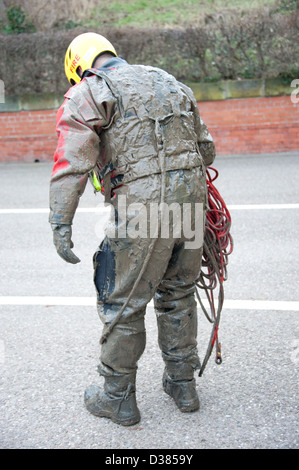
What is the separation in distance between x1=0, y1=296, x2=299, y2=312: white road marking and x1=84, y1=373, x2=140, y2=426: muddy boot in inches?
64.9

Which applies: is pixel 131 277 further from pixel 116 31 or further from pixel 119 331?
pixel 116 31

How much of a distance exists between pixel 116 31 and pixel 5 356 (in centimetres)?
873

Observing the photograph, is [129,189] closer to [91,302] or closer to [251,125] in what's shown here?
[91,302]

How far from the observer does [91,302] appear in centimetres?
508

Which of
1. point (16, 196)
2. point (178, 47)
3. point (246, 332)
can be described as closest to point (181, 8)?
point (178, 47)

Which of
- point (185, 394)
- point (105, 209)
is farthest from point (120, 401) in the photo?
point (105, 209)

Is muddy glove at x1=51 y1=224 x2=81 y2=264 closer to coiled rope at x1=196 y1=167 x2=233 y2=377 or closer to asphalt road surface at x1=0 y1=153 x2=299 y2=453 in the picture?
coiled rope at x1=196 y1=167 x2=233 y2=377

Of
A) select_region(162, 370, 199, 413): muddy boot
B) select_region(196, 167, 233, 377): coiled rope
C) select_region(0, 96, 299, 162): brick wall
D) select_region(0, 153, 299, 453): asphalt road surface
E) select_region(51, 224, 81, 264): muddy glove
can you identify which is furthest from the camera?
select_region(0, 96, 299, 162): brick wall

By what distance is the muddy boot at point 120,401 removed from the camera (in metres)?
3.34

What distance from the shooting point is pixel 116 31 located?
1170 centimetres

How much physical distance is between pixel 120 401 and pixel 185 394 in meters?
0.36

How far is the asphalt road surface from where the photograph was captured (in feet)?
10.7

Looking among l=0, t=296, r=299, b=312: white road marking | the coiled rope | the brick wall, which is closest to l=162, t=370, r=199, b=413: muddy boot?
the coiled rope

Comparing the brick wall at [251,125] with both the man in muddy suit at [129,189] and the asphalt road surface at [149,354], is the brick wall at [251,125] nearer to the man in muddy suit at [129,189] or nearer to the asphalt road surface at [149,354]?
the asphalt road surface at [149,354]
